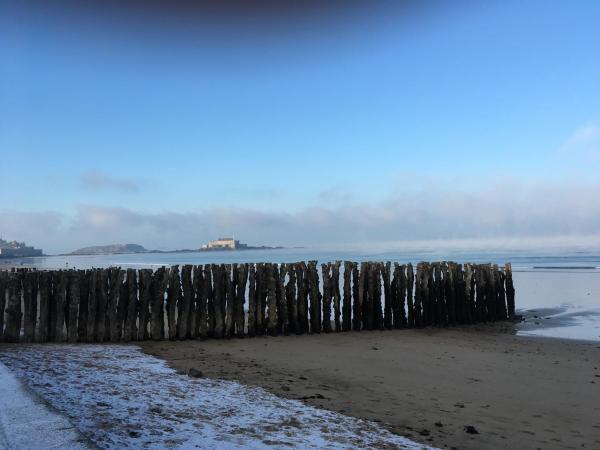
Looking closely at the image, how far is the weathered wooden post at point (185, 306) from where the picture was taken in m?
10.4

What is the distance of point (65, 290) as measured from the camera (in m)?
9.53

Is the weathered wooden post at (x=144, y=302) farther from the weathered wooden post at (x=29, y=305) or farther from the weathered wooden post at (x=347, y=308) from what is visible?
the weathered wooden post at (x=347, y=308)

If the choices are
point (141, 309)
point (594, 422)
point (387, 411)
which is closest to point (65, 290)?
point (141, 309)

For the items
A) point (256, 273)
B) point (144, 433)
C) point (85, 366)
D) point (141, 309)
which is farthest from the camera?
point (256, 273)

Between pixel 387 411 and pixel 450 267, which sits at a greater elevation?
pixel 450 267

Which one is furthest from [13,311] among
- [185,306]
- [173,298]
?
[185,306]

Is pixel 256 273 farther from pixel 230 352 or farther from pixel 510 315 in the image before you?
pixel 510 315

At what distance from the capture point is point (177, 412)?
432 centimetres

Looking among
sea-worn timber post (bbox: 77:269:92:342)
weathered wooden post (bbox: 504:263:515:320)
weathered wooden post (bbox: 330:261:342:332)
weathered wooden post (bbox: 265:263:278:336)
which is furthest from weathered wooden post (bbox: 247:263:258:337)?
weathered wooden post (bbox: 504:263:515:320)

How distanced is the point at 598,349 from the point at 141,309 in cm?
929

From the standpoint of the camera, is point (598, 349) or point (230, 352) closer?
point (230, 352)

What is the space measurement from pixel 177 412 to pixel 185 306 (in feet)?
20.6

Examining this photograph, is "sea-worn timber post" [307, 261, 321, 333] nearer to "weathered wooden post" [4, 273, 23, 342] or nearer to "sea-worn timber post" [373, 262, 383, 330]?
"sea-worn timber post" [373, 262, 383, 330]

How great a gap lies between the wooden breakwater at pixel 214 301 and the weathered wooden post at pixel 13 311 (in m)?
0.02
